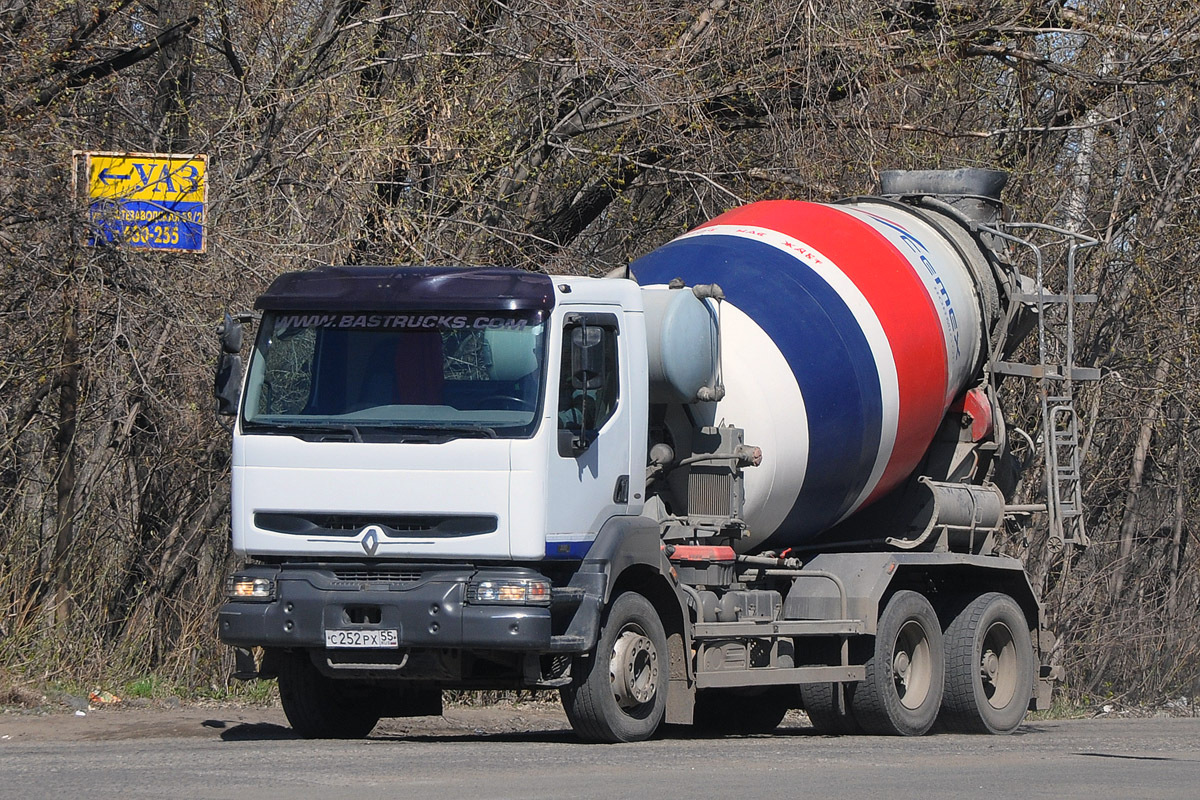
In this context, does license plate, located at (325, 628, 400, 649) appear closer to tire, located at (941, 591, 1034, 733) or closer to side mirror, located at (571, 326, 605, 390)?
side mirror, located at (571, 326, 605, 390)

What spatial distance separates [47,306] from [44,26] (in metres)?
2.10

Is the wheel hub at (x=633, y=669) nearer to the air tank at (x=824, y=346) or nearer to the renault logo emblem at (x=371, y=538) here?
the air tank at (x=824, y=346)

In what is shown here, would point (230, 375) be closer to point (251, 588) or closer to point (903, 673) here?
point (251, 588)

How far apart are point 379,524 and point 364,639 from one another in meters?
0.59

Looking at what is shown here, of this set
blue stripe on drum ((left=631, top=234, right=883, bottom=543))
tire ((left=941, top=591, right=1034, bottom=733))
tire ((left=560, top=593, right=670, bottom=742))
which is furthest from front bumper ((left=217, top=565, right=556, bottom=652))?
tire ((left=941, top=591, right=1034, bottom=733))

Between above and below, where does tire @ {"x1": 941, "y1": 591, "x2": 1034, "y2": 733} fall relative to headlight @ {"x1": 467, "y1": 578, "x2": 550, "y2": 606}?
below

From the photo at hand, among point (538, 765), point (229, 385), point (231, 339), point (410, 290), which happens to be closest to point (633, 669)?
point (538, 765)

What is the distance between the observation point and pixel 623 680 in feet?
31.3

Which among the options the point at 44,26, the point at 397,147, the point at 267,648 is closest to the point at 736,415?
the point at 267,648

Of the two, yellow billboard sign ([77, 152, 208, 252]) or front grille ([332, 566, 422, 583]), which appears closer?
front grille ([332, 566, 422, 583])

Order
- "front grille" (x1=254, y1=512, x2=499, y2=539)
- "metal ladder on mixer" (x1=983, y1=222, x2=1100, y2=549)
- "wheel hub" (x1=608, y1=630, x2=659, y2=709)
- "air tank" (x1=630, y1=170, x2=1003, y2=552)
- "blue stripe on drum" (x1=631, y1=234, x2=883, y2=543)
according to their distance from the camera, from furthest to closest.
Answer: "metal ladder on mixer" (x1=983, y1=222, x2=1100, y2=549), "blue stripe on drum" (x1=631, y1=234, x2=883, y2=543), "air tank" (x1=630, y1=170, x2=1003, y2=552), "wheel hub" (x1=608, y1=630, x2=659, y2=709), "front grille" (x1=254, y1=512, x2=499, y2=539)

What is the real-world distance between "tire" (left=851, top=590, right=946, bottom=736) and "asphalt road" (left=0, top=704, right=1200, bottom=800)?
364 mm

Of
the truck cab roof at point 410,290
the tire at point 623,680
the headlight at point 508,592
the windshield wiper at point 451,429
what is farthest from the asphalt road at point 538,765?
the truck cab roof at point 410,290

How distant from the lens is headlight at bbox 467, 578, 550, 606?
29.3ft
